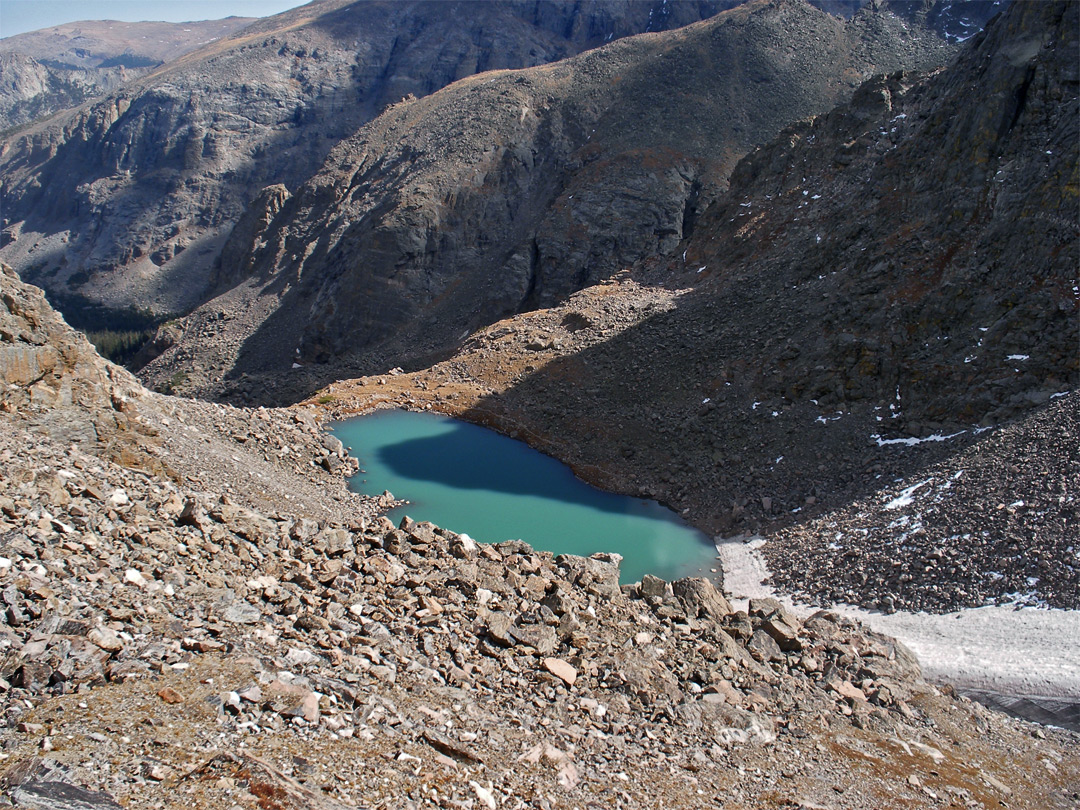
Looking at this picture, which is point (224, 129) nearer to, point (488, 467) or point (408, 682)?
point (488, 467)

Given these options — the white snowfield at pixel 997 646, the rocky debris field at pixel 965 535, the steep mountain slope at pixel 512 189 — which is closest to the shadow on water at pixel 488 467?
the rocky debris field at pixel 965 535

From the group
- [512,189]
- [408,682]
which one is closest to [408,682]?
[408,682]

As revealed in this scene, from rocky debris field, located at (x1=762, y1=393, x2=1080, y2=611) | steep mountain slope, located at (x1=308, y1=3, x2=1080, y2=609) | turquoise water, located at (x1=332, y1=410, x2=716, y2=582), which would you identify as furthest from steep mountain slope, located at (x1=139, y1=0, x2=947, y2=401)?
rocky debris field, located at (x1=762, y1=393, x2=1080, y2=611)

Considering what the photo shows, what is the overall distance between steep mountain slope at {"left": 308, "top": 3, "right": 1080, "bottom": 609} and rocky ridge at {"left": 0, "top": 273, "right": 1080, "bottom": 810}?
679 cm

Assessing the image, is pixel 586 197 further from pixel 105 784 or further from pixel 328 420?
pixel 105 784

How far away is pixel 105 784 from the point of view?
742cm

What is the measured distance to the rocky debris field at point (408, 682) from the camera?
28.0 ft

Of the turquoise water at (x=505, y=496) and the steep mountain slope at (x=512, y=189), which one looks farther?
the steep mountain slope at (x=512, y=189)

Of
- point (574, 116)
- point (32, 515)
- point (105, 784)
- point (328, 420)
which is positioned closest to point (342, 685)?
point (105, 784)

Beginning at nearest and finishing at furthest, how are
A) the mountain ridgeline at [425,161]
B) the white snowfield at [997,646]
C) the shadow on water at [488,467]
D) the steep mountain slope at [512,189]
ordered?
1. the white snowfield at [997,646]
2. the shadow on water at [488,467]
3. the steep mountain slope at [512,189]
4. the mountain ridgeline at [425,161]

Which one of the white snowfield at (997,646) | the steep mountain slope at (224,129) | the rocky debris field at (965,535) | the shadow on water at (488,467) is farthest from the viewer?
the steep mountain slope at (224,129)

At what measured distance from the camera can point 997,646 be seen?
17.0m

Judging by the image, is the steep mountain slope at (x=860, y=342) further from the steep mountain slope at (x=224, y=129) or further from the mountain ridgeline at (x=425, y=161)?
the steep mountain slope at (x=224, y=129)

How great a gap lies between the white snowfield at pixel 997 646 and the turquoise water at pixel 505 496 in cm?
723
